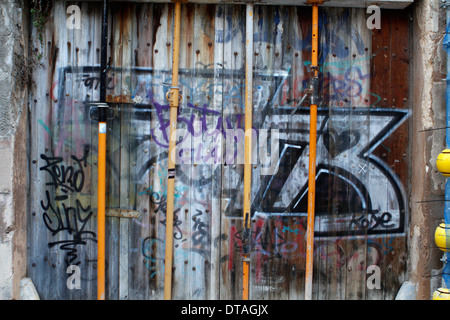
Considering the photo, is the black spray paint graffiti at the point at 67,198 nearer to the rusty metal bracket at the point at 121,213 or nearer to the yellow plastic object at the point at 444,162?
the rusty metal bracket at the point at 121,213

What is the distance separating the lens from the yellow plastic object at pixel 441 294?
2.36 metres

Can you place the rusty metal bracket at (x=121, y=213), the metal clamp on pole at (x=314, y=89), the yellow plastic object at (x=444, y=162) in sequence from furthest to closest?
1. the rusty metal bracket at (x=121, y=213)
2. the metal clamp on pole at (x=314, y=89)
3. the yellow plastic object at (x=444, y=162)

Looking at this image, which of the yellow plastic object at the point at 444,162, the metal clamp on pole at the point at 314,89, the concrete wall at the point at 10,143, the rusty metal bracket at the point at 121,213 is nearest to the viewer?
the yellow plastic object at the point at 444,162

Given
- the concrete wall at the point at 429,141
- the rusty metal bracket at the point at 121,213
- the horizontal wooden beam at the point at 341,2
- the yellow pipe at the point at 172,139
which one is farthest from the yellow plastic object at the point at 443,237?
the rusty metal bracket at the point at 121,213

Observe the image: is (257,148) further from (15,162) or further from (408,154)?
(15,162)

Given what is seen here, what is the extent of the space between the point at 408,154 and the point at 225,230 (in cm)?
155

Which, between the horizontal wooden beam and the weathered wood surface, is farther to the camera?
the weathered wood surface

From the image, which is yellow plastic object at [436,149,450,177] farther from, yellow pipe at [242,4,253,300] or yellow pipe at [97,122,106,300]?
yellow pipe at [97,122,106,300]

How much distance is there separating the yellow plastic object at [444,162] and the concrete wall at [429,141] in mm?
152

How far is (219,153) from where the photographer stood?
2.72 meters

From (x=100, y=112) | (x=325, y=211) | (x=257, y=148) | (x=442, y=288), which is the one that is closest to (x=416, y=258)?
(x=442, y=288)

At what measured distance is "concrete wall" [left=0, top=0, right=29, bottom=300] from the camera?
247cm

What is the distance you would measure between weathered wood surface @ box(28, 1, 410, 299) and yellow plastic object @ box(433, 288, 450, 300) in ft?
1.08

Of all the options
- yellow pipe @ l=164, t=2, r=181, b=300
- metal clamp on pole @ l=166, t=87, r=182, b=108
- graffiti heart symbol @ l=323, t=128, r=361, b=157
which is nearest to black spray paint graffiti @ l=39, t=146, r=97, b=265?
yellow pipe @ l=164, t=2, r=181, b=300
